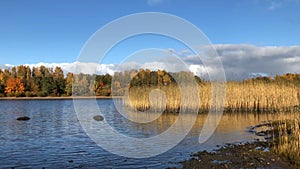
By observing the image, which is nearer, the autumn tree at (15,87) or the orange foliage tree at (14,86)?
the autumn tree at (15,87)

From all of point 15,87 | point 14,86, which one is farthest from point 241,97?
point 15,87

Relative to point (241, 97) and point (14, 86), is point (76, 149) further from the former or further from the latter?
point (14, 86)

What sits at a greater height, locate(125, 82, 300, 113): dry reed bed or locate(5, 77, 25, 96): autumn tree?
locate(5, 77, 25, 96): autumn tree

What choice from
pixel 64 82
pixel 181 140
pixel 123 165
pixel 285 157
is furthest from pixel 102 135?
pixel 64 82

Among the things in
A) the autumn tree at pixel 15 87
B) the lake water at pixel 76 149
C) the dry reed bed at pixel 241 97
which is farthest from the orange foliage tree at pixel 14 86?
the lake water at pixel 76 149

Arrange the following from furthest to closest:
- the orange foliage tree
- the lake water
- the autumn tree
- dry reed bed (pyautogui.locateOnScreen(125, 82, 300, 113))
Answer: the orange foliage tree < the autumn tree < dry reed bed (pyautogui.locateOnScreen(125, 82, 300, 113)) < the lake water

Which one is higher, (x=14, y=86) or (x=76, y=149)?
(x=14, y=86)

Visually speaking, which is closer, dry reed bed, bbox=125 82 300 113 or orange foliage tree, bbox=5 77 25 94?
dry reed bed, bbox=125 82 300 113

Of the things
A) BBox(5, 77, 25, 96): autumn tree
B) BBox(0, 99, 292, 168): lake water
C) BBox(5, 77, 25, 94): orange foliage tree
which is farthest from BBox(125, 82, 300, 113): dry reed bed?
BBox(5, 77, 25, 94): orange foliage tree

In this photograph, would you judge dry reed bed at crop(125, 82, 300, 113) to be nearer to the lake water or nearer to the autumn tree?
the lake water

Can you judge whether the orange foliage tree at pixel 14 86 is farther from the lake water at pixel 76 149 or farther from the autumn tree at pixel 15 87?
the lake water at pixel 76 149

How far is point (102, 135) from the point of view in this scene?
17266 mm

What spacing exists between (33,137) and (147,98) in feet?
53.6

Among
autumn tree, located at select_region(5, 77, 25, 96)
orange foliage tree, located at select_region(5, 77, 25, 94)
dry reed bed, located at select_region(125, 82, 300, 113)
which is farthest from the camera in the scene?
orange foliage tree, located at select_region(5, 77, 25, 94)
